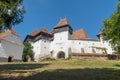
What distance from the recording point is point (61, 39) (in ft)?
276

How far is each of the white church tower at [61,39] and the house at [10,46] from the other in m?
20.2

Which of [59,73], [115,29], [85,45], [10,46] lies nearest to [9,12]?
[59,73]

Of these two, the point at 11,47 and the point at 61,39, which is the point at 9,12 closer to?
the point at 11,47

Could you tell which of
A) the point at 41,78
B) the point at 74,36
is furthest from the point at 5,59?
the point at 41,78

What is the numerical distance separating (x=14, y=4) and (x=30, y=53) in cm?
6340

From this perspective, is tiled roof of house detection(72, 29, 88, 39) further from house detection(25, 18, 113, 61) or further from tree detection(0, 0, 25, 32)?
tree detection(0, 0, 25, 32)

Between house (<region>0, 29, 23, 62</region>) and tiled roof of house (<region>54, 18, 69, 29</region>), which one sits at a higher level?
tiled roof of house (<region>54, 18, 69, 29</region>)

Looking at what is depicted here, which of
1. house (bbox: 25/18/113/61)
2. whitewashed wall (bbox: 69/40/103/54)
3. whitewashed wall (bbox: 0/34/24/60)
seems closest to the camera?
whitewashed wall (bbox: 0/34/24/60)

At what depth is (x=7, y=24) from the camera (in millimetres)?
22953

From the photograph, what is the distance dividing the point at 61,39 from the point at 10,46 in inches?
1037

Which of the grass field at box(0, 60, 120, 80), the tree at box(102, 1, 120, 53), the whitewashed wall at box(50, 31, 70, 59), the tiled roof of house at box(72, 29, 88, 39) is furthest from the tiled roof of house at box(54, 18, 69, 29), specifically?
the grass field at box(0, 60, 120, 80)

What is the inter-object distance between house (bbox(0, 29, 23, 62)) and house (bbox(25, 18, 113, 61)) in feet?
64.5

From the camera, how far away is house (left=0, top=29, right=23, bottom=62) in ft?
194

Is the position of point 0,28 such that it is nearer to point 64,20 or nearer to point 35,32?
point 64,20
